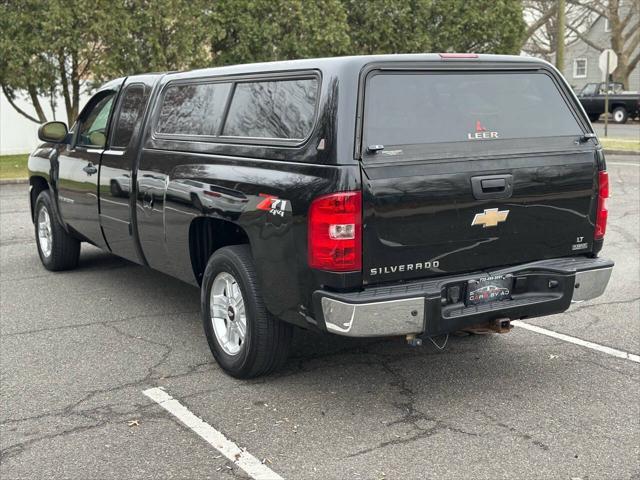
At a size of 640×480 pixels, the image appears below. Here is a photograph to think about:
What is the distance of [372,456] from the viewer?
3814mm

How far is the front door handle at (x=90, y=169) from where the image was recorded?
6.46m

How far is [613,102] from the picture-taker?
35.0 meters

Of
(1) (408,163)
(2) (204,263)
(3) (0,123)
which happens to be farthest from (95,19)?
(1) (408,163)

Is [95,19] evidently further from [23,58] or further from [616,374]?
[616,374]

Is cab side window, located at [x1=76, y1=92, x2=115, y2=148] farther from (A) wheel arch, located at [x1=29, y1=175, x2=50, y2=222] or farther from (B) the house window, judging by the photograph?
(B) the house window

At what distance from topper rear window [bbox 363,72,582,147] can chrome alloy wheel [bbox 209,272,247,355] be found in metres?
1.33

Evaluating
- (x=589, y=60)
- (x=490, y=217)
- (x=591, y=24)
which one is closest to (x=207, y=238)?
(x=490, y=217)

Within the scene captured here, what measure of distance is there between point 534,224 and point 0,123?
2067 cm

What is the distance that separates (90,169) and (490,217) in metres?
3.57

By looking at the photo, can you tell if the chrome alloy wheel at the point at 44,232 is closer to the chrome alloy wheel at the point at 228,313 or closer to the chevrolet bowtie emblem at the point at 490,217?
the chrome alloy wheel at the point at 228,313

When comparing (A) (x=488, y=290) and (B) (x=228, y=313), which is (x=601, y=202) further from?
(B) (x=228, y=313)

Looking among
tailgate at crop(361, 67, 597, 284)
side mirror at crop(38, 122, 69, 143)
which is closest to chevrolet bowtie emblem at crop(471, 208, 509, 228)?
tailgate at crop(361, 67, 597, 284)

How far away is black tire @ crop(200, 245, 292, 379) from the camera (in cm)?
454

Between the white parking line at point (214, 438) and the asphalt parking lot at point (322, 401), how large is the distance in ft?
0.13
